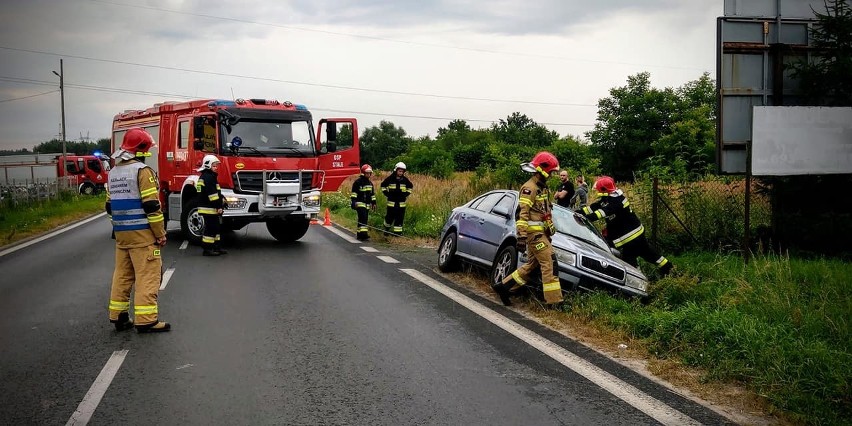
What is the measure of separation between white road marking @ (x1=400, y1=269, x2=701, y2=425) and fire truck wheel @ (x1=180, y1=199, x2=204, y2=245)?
7.86 m

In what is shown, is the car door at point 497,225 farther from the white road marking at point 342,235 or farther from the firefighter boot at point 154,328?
the white road marking at point 342,235

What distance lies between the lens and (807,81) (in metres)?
11.1

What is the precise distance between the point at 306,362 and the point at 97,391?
5.11 ft

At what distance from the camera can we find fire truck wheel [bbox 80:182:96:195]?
45150 millimetres

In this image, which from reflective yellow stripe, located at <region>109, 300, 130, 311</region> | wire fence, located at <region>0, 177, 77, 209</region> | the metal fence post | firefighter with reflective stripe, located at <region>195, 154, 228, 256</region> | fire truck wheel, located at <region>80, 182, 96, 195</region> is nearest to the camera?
reflective yellow stripe, located at <region>109, 300, 130, 311</region>

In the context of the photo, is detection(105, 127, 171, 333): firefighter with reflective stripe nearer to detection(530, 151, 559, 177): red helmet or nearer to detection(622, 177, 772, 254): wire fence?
detection(530, 151, 559, 177): red helmet

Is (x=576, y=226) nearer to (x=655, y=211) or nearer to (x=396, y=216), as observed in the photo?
(x=655, y=211)

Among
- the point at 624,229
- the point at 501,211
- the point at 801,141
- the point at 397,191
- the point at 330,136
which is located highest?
the point at 330,136

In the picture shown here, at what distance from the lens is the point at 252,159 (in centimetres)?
1453

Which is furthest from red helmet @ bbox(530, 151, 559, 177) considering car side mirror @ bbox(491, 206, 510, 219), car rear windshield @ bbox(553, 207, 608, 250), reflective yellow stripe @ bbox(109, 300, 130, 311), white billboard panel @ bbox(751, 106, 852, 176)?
reflective yellow stripe @ bbox(109, 300, 130, 311)

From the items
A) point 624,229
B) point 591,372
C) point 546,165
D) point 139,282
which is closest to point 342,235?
point 624,229

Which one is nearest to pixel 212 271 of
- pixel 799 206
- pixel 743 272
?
pixel 743 272

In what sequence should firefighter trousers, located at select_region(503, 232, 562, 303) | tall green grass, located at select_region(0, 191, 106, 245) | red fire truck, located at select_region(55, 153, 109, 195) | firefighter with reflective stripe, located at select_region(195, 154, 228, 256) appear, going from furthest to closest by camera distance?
red fire truck, located at select_region(55, 153, 109, 195) < tall green grass, located at select_region(0, 191, 106, 245) < firefighter with reflective stripe, located at select_region(195, 154, 228, 256) < firefighter trousers, located at select_region(503, 232, 562, 303)

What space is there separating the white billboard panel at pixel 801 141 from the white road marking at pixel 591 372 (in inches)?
178
